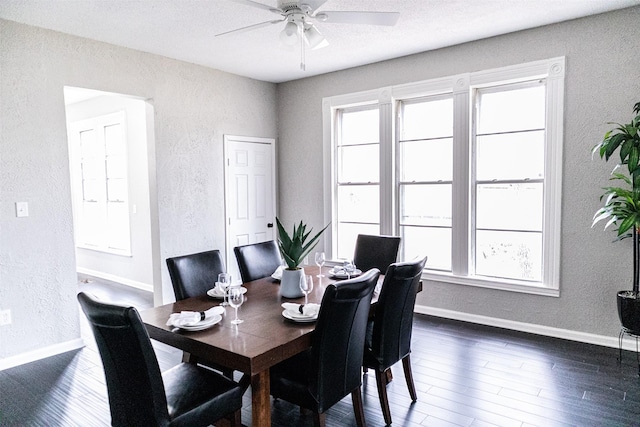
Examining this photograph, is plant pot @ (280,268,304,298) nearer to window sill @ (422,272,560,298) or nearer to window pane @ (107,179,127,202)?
window sill @ (422,272,560,298)

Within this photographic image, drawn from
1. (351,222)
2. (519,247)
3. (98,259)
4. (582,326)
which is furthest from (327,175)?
(98,259)

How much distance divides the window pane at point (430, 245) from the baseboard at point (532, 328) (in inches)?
19.0

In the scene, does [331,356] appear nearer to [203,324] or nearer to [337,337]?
[337,337]

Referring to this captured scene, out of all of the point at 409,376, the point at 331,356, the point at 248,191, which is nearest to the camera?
the point at 331,356

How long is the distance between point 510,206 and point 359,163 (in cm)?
185

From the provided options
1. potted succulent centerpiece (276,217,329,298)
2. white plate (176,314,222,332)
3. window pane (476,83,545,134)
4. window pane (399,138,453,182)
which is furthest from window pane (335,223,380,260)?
white plate (176,314,222,332)

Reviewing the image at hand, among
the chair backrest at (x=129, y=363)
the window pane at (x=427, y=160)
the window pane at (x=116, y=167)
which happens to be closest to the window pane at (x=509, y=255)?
the window pane at (x=427, y=160)

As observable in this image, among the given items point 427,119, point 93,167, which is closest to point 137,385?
point 427,119

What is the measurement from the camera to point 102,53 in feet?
13.2

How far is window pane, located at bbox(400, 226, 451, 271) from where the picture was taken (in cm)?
461

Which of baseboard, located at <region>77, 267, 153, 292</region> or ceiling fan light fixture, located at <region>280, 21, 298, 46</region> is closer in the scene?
ceiling fan light fixture, located at <region>280, 21, 298, 46</region>

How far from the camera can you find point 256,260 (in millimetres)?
3385

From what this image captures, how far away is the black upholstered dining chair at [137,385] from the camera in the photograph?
162cm

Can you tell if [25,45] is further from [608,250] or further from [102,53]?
[608,250]
